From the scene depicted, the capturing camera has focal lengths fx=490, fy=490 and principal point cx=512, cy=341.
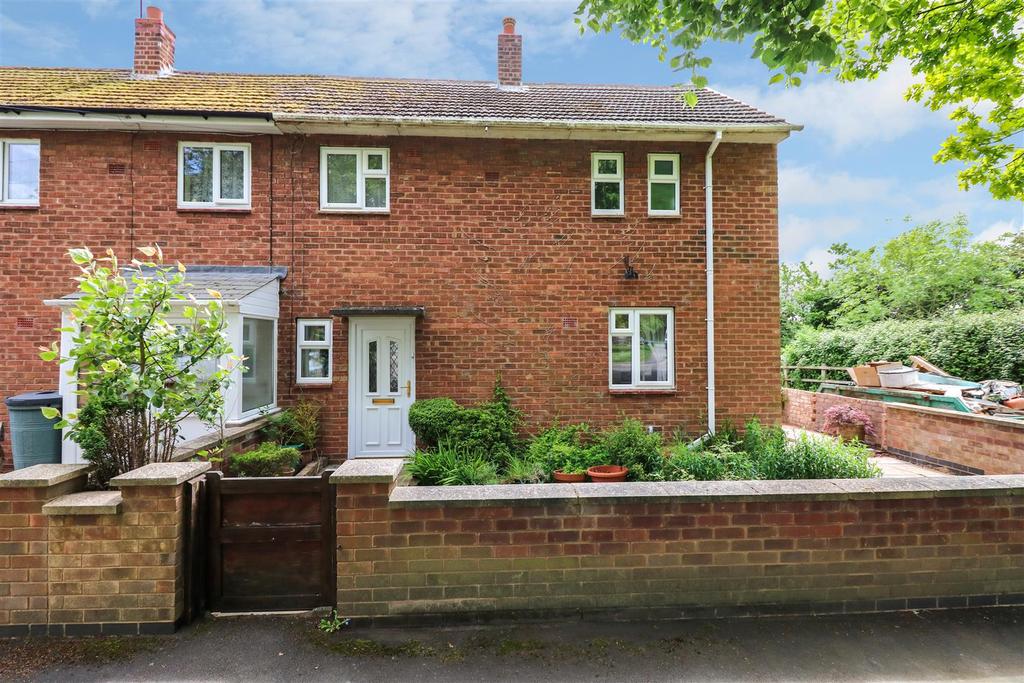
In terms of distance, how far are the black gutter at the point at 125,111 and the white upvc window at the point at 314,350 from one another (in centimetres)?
333

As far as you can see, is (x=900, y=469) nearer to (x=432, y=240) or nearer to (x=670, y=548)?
(x=670, y=548)

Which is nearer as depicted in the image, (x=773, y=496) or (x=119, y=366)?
(x=773, y=496)

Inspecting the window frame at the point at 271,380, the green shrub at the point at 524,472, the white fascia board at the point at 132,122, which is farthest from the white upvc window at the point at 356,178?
the green shrub at the point at 524,472

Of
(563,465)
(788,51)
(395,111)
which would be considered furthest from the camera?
(395,111)

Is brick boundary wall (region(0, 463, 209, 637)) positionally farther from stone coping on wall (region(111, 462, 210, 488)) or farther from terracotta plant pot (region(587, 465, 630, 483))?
terracotta plant pot (region(587, 465, 630, 483))

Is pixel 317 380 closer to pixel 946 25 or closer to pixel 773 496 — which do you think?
pixel 773 496

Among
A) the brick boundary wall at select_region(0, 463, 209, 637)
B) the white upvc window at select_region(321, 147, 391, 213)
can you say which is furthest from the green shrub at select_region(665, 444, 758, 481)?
the white upvc window at select_region(321, 147, 391, 213)

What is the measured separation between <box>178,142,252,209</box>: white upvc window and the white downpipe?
785 cm

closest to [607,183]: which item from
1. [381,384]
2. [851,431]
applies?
[381,384]

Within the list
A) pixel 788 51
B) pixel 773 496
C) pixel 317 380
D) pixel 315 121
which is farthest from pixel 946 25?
pixel 317 380

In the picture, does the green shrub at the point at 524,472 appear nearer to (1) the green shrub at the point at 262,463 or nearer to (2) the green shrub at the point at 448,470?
(2) the green shrub at the point at 448,470

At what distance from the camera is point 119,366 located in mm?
3719

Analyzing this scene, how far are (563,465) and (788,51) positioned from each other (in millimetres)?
5261

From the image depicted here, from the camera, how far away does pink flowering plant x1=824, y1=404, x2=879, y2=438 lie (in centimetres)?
954
